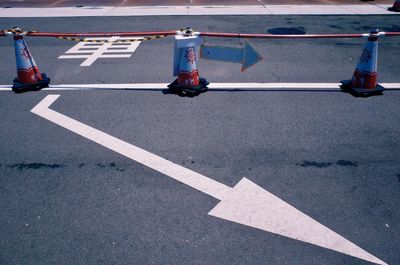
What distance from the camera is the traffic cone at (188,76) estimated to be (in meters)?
6.29

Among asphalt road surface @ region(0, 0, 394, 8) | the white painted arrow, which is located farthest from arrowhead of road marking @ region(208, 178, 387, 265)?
asphalt road surface @ region(0, 0, 394, 8)

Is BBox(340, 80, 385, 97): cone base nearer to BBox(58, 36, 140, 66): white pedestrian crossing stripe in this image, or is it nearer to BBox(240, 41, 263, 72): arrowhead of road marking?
BBox(240, 41, 263, 72): arrowhead of road marking

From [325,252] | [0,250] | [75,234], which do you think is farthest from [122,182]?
[325,252]

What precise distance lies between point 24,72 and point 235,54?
4426 mm

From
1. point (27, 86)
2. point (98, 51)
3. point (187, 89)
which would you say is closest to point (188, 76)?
point (187, 89)

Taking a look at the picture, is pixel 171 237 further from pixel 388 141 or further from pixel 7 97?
pixel 7 97

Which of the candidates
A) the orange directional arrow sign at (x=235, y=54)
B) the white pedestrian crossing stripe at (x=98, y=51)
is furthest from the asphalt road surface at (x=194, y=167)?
the white pedestrian crossing stripe at (x=98, y=51)

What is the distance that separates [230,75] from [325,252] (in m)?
4.93

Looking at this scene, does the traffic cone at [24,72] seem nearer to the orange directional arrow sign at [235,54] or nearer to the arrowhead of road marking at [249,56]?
the orange directional arrow sign at [235,54]

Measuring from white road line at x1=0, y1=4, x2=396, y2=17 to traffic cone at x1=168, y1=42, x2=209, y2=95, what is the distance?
8223 millimetres

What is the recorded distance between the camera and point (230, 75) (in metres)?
7.30

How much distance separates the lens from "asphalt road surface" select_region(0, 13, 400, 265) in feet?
10.4

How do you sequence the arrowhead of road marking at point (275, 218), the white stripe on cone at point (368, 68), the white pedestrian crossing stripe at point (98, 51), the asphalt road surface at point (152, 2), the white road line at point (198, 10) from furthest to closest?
the asphalt road surface at point (152, 2) < the white road line at point (198, 10) < the white pedestrian crossing stripe at point (98, 51) < the white stripe on cone at point (368, 68) < the arrowhead of road marking at point (275, 218)

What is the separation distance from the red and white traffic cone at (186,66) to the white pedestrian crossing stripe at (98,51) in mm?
2805
